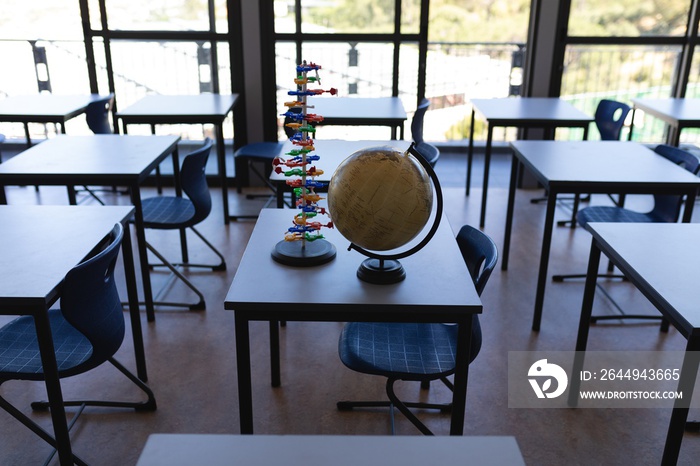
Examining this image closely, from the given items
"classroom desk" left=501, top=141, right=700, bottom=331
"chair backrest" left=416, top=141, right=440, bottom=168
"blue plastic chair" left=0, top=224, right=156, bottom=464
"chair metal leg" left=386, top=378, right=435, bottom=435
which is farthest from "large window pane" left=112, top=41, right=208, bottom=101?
"chair metal leg" left=386, top=378, right=435, bottom=435

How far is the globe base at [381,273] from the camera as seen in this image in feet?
6.93

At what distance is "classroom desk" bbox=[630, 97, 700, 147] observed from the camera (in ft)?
15.0

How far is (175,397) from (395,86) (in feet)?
11.6

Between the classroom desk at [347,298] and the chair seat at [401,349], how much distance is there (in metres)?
0.15

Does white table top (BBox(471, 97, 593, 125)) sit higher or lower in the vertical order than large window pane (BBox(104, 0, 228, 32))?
A: lower

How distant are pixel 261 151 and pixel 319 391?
2384 mm

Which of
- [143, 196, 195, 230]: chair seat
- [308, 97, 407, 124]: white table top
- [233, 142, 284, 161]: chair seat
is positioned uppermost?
[308, 97, 407, 124]: white table top

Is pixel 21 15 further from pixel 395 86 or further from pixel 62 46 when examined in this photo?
pixel 395 86

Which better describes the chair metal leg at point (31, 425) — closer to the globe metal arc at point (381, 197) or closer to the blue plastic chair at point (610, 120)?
the globe metal arc at point (381, 197)

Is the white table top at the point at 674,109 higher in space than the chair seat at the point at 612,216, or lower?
higher

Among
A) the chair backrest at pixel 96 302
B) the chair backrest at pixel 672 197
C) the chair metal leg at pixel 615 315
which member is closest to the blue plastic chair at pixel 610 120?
the chair metal leg at pixel 615 315

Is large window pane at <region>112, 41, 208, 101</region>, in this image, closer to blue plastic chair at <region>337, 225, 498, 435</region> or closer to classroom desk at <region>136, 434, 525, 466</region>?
blue plastic chair at <region>337, 225, 498, 435</region>

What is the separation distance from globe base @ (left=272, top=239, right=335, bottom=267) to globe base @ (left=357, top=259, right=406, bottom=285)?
0.49 ft

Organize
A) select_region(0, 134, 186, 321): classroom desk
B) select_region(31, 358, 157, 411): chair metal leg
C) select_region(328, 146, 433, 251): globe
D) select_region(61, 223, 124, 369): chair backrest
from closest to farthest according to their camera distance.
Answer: select_region(328, 146, 433, 251): globe
select_region(61, 223, 124, 369): chair backrest
select_region(31, 358, 157, 411): chair metal leg
select_region(0, 134, 186, 321): classroom desk
